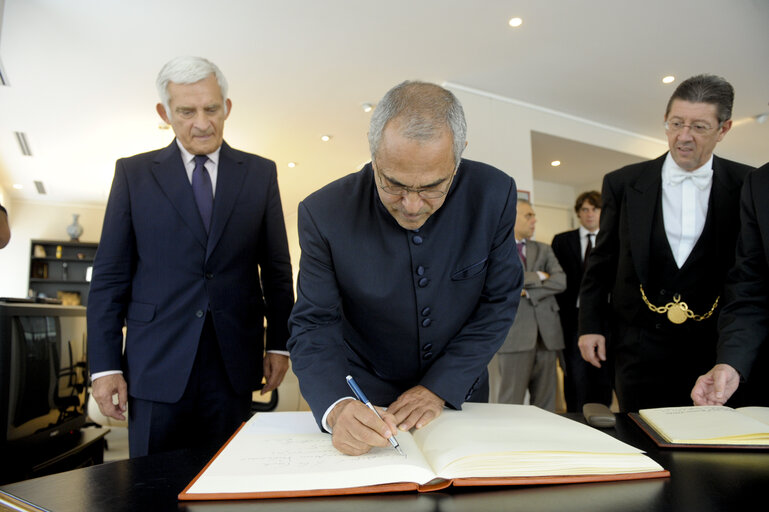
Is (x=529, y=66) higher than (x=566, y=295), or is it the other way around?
(x=529, y=66)

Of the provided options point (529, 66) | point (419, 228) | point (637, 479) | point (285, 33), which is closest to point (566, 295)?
point (529, 66)

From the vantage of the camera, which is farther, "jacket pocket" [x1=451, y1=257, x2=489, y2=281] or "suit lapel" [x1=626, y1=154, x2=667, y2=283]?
"suit lapel" [x1=626, y1=154, x2=667, y2=283]

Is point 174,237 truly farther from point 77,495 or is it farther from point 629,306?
point 629,306

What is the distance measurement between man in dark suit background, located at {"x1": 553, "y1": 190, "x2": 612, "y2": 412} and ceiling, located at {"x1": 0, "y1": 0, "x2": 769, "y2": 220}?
1.52 m

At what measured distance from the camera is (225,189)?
1759 mm

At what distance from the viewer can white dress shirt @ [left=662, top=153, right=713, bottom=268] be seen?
185cm

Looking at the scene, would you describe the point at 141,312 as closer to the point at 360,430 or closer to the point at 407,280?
the point at 407,280

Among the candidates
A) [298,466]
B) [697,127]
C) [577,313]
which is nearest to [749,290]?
[697,127]

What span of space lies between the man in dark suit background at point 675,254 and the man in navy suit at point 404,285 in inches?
28.9

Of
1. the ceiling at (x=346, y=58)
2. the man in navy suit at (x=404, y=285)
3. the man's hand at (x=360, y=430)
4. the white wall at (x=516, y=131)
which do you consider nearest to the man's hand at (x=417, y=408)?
the man in navy suit at (x=404, y=285)

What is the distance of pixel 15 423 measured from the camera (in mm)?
2037

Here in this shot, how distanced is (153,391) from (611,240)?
1672 mm

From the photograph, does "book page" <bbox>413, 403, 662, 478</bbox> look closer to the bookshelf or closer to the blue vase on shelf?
the bookshelf

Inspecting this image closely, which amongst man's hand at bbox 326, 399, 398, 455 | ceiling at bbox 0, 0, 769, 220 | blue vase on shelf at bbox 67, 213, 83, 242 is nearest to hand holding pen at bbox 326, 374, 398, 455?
man's hand at bbox 326, 399, 398, 455
